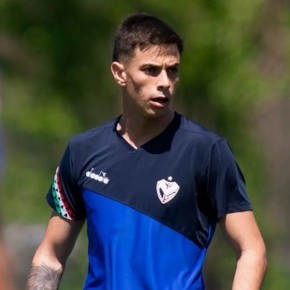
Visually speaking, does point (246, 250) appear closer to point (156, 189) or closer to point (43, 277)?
point (156, 189)

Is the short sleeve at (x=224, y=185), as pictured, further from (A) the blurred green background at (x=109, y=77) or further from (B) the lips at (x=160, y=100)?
(A) the blurred green background at (x=109, y=77)

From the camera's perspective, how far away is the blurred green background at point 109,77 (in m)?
12.2

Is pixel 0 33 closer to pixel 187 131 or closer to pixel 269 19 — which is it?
pixel 269 19

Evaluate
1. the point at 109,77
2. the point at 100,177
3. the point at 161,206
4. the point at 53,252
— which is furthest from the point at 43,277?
the point at 109,77

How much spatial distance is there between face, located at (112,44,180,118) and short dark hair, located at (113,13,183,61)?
3cm

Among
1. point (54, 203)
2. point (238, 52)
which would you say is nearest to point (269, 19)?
point (238, 52)

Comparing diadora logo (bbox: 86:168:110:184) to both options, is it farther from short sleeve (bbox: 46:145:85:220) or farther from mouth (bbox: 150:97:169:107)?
mouth (bbox: 150:97:169:107)

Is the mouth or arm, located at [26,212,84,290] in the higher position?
the mouth

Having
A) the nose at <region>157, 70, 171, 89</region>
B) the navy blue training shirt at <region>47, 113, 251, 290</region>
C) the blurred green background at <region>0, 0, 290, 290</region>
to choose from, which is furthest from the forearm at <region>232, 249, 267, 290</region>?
the blurred green background at <region>0, 0, 290, 290</region>

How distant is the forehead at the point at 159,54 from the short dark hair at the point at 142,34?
2 cm

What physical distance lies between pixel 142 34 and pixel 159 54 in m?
0.13

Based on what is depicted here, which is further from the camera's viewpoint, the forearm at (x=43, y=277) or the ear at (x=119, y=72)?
the forearm at (x=43, y=277)

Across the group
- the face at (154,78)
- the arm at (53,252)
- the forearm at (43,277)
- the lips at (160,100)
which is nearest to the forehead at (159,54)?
the face at (154,78)

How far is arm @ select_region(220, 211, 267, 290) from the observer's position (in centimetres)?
661
